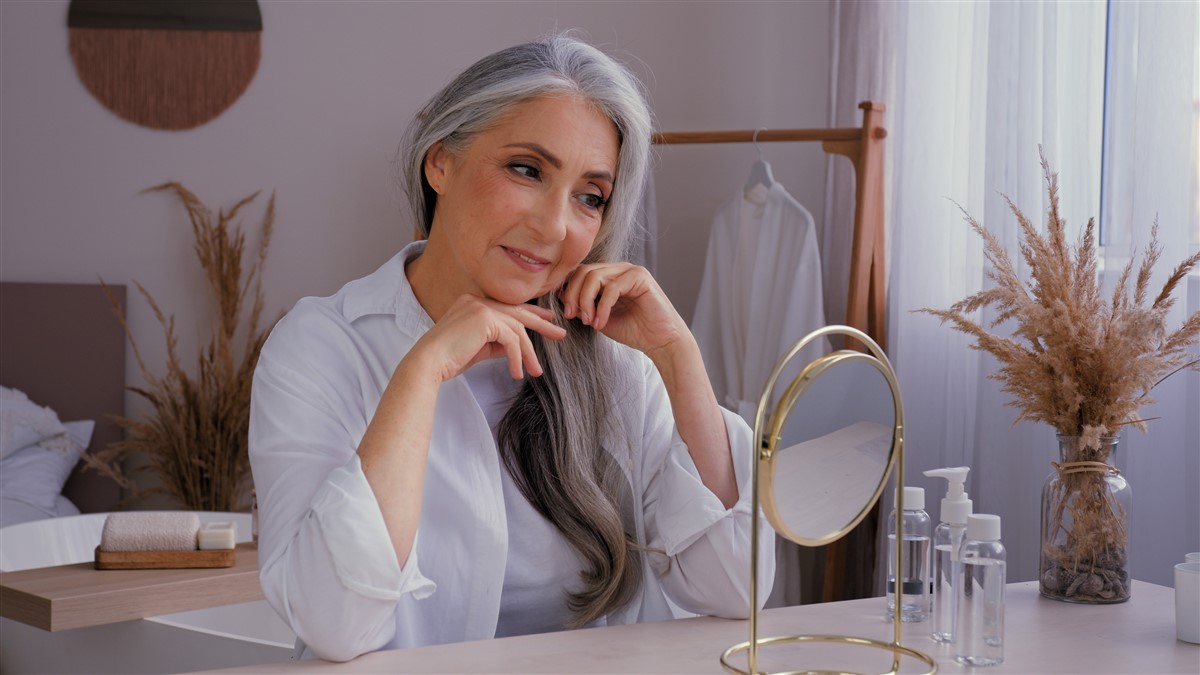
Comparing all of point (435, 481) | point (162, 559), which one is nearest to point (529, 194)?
point (435, 481)

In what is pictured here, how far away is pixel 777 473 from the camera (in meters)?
1.04

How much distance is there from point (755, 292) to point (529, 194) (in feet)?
5.49

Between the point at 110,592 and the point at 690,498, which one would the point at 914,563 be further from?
the point at 110,592

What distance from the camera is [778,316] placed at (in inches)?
118

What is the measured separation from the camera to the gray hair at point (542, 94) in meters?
1.43

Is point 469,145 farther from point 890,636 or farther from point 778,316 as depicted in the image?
point 778,316

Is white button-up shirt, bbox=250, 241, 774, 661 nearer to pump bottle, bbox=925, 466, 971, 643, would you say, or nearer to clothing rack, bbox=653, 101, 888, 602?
pump bottle, bbox=925, 466, 971, 643

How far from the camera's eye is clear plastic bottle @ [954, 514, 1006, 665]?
115 cm

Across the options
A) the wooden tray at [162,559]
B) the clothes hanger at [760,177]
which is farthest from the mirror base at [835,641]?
the clothes hanger at [760,177]

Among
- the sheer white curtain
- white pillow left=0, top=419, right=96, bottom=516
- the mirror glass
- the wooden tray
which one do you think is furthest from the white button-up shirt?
white pillow left=0, top=419, right=96, bottom=516

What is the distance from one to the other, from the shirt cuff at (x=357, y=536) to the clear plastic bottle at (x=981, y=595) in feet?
1.89

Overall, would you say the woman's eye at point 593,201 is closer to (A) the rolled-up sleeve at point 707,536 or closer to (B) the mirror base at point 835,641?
(A) the rolled-up sleeve at point 707,536

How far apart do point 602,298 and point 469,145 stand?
0.84ft

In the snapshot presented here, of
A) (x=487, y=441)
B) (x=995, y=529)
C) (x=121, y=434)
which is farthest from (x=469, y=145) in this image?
(x=121, y=434)
